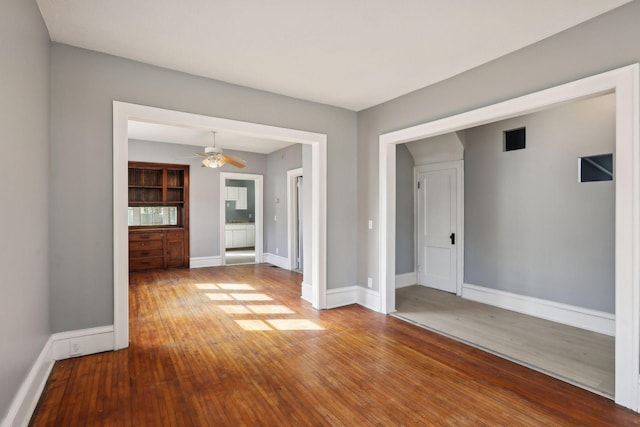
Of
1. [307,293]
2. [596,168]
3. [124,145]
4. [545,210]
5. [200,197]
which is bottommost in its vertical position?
[307,293]

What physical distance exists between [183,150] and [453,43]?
6216mm

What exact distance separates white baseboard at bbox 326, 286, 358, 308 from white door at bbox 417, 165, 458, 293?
1.63 metres

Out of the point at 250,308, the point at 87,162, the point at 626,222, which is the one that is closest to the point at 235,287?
the point at 250,308

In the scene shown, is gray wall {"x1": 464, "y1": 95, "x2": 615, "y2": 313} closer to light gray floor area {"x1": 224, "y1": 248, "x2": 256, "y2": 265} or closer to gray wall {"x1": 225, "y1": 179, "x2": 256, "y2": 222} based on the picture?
light gray floor area {"x1": 224, "y1": 248, "x2": 256, "y2": 265}

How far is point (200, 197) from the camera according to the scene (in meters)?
7.50

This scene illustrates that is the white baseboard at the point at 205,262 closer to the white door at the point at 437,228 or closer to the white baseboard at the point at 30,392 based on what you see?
A: the white door at the point at 437,228

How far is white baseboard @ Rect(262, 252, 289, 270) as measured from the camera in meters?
7.43

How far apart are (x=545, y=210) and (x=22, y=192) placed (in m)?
5.10

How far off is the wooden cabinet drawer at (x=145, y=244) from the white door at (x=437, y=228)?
17.9 feet

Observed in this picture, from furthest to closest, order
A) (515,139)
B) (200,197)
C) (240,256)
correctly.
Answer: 1. (240,256)
2. (200,197)
3. (515,139)

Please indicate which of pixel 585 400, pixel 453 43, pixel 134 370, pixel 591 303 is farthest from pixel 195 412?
pixel 591 303

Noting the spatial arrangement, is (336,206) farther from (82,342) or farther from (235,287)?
(82,342)

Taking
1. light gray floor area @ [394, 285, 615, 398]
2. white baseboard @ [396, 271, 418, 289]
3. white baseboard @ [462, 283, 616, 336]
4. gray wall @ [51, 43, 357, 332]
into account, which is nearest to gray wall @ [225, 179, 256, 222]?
white baseboard @ [396, 271, 418, 289]

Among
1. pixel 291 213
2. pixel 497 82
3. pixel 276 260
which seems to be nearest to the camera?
pixel 497 82
